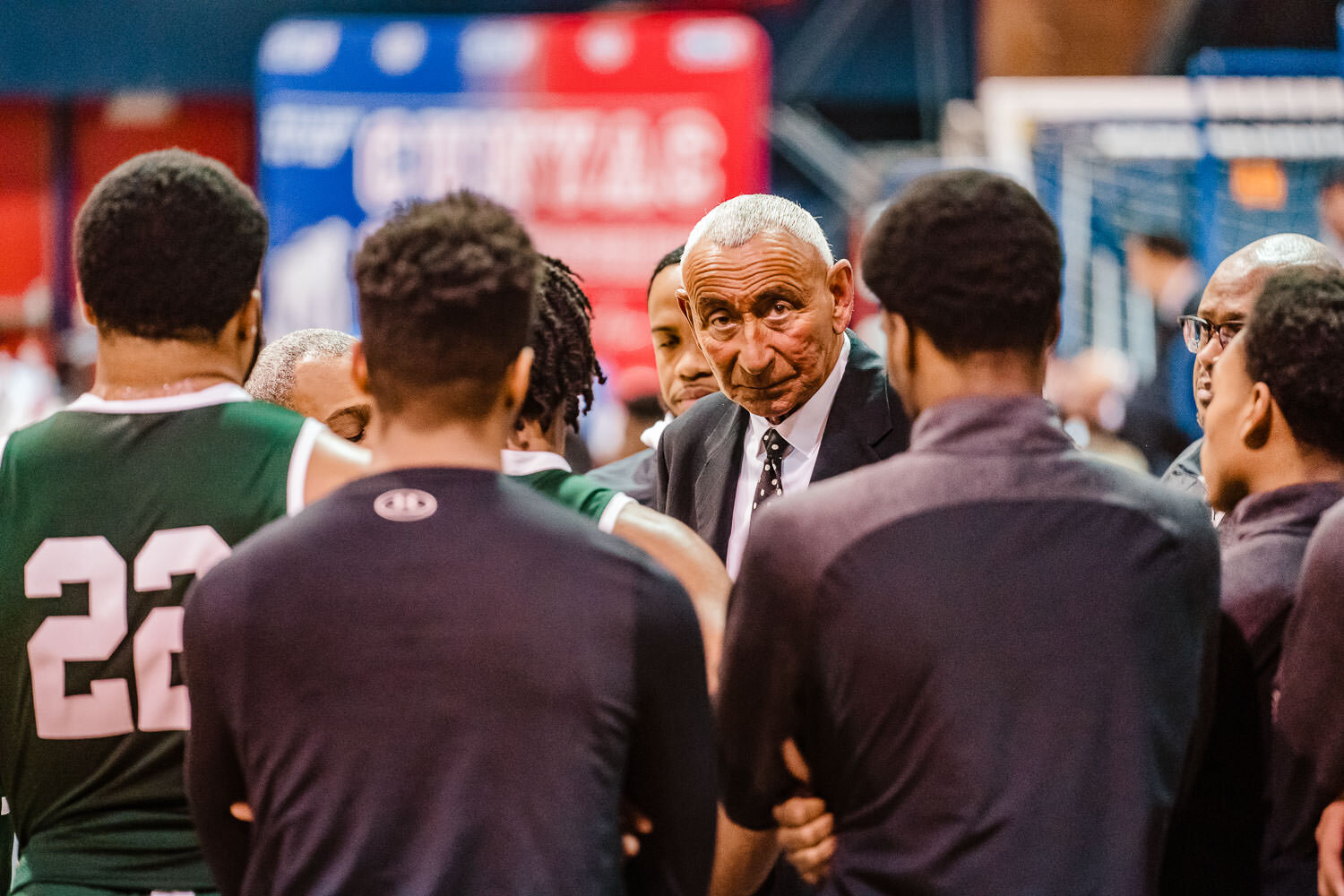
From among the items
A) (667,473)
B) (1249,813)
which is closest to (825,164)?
(667,473)

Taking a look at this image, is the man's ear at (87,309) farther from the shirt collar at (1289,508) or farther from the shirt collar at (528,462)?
the shirt collar at (1289,508)

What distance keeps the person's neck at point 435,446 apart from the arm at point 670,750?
26cm

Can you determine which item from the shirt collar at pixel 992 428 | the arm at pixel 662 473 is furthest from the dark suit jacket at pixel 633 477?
the shirt collar at pixel 992 428

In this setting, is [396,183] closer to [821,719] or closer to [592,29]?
[592,29]

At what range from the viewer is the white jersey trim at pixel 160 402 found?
6.19ft

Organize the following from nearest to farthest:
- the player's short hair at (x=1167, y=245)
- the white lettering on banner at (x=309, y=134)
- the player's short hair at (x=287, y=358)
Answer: the player's short hair at (x=287, y=358)
the player's short hair at (x=1167, y=245)
the white lettering on banner at (x=309, y=134)

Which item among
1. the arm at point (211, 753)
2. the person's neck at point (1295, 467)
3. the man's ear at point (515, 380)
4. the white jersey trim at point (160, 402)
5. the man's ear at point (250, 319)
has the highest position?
the man's ear at point (250, 319)

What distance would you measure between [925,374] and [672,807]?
631 millimetres

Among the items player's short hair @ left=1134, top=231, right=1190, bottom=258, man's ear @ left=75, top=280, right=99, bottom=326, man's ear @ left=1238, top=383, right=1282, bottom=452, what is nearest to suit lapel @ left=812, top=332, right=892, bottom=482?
man's ear @ left=1238, top=383, right=1282, bottom=452

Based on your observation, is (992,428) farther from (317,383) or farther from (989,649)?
(317,383)

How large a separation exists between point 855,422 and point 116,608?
1.55 m

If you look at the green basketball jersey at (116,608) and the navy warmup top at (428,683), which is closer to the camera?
the navy warmup top at (428,683)

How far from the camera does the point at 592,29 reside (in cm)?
850

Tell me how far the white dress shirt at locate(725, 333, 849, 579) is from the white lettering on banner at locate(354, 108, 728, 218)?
17.9 feet
